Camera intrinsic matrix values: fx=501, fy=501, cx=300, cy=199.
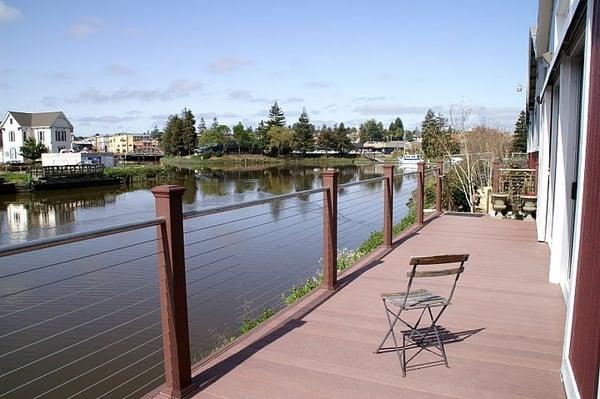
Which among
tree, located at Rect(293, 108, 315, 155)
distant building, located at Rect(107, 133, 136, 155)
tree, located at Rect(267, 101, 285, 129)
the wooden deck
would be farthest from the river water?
distant building, located at Rect(107, 133, 136, 155)

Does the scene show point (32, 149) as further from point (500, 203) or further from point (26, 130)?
point (500, 203)

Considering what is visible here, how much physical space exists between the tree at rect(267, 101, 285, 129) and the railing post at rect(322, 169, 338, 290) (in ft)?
258

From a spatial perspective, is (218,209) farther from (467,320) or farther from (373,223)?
(373,223)

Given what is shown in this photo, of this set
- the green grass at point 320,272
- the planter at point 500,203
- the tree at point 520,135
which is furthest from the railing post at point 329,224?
the tree at point 520,135

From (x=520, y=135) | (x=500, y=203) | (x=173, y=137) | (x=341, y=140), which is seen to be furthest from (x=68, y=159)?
(x=500, y=203)

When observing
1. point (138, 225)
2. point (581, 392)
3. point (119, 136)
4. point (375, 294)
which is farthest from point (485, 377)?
point (119, 136)

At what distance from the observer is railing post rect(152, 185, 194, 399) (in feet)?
9.53

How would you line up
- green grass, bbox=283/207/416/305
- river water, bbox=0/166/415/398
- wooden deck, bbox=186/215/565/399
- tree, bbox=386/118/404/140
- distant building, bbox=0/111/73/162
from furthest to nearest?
1. tree, bbox=386/118/404/140
2. distant building, bbox=0/111/73/162
3. river water, bbox=0/166/415/398
4. green grass, bbox=283/207/416/305
5. wooden deck, bbox=186/215/565/399

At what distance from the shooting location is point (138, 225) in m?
2.79

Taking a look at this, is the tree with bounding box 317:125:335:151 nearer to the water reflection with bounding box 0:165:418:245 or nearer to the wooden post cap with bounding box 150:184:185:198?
the water reflection with bounding box 0:165:418:245

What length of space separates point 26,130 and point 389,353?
70.7 m

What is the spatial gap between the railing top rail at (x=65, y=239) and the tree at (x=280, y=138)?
73.8 metres

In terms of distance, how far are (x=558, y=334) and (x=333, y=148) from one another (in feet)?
261

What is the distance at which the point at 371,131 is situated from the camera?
5039 inches
